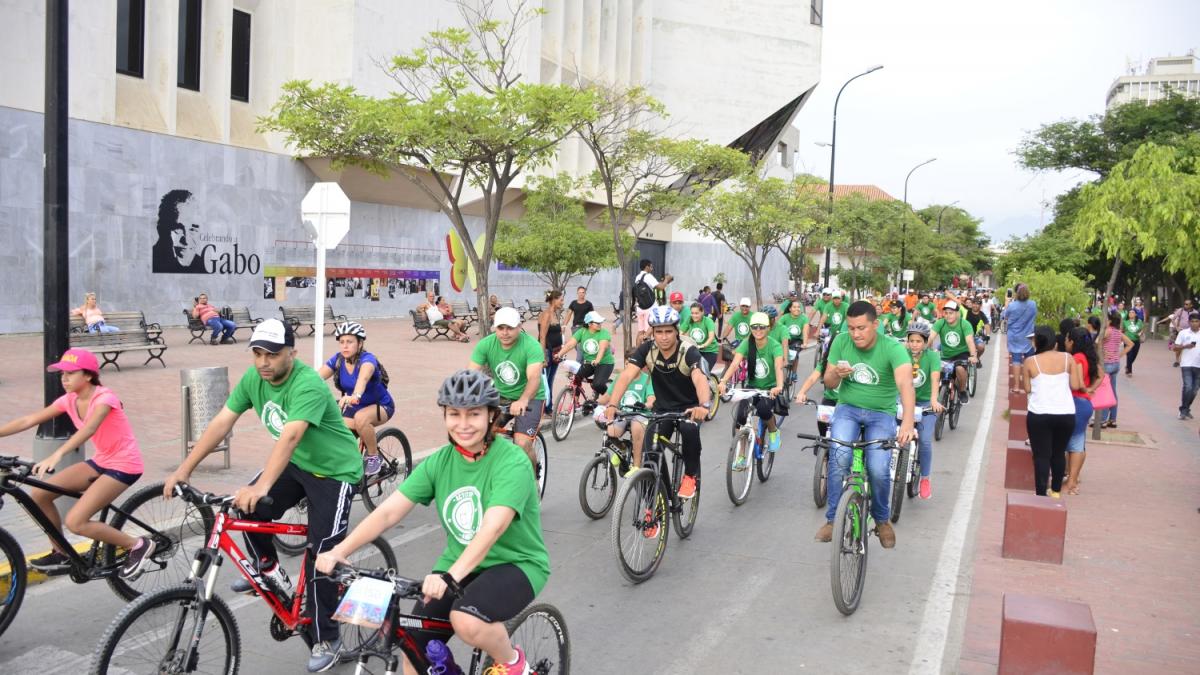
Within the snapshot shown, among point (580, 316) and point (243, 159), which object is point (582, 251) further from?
point (243, 159)

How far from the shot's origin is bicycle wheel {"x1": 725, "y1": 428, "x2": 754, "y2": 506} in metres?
9.27

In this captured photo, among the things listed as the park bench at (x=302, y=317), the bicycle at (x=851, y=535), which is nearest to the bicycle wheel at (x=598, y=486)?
the bicycle at (x=851, y=535)

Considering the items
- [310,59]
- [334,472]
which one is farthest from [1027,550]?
[310,59]

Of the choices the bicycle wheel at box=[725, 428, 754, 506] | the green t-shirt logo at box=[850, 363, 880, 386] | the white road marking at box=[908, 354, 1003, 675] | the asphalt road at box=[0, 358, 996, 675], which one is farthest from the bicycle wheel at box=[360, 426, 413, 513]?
the white road marking at box=[908, 354, 1003, 675]

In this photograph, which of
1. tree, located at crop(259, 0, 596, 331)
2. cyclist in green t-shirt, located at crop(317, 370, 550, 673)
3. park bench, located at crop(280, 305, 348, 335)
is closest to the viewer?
cyclist in green t-shirt, located at crop(317, 370, 550, 673)

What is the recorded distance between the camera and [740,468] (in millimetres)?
9469

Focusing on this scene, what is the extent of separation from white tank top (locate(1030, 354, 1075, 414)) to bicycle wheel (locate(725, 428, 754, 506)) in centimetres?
271

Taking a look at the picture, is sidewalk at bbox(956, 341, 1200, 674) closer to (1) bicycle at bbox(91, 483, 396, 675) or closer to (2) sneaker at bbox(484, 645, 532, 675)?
(2) sneaker at bbox(484, 645, 532, 675)

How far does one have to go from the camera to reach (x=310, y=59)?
94.3 ft

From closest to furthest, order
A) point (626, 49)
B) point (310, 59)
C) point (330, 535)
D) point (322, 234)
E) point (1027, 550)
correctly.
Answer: point (330, 535) → point (1027, 550) → point (322, 234) → point (310, 59) → point (626, 49)

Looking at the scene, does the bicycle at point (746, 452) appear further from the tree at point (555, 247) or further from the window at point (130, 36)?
the window at point (130, 36)

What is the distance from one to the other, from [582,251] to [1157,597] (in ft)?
65.0

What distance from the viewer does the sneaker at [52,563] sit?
5.65 metres

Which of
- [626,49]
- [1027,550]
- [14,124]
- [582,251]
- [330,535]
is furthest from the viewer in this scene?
[626,49]
